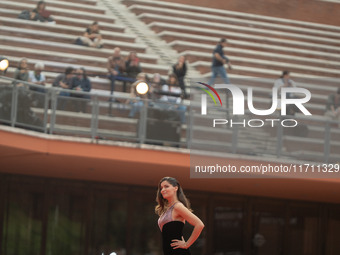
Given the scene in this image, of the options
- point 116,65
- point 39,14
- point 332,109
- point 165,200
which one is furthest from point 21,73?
point 165,200

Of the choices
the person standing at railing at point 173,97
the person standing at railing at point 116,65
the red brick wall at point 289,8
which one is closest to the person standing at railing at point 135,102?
the person standing at railing at point 173,97

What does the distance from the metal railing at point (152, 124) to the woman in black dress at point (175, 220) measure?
26.8ft

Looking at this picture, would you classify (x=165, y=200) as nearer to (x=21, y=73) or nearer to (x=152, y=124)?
(x=152, y=124)

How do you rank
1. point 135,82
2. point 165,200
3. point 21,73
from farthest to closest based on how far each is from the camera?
point 135,82
point 21,73
point 165,200

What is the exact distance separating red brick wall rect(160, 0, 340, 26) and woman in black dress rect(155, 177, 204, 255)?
70.3 ft

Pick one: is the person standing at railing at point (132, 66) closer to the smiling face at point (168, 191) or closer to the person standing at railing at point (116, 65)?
the person standing at railing at point (116, 65)

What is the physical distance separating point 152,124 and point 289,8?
593 inches

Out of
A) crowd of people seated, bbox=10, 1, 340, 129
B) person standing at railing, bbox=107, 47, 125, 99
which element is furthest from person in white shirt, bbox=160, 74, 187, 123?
person standing at railing, bbox=107, 47, 125, 99

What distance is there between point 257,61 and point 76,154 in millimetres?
9644

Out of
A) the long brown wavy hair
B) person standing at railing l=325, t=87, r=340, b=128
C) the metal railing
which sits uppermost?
person standing at railing l=325, t=87, r=340, b=128

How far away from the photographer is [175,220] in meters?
8.02

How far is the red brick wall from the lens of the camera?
97.7 ft

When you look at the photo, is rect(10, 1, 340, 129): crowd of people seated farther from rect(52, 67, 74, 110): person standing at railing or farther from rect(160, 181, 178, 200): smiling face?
rect(160, 181, 178, 200): smiling face

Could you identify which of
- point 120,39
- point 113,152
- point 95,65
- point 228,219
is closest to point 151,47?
point 120,39
